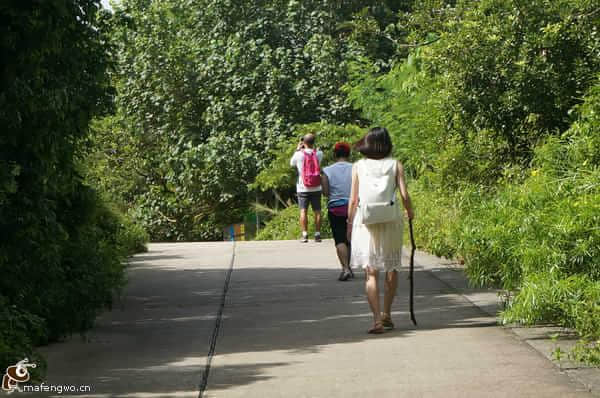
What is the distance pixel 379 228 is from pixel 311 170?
8279 millimetres

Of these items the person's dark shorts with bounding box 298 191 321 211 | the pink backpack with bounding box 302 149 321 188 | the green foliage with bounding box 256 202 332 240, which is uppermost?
the pink backpack with bounding box 302 149 321 188

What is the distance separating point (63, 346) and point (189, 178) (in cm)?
2054

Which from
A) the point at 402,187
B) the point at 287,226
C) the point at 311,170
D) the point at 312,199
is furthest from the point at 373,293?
the point at 287,226

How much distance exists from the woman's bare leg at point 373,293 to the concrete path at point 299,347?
7.6 inches

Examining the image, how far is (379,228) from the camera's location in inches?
351

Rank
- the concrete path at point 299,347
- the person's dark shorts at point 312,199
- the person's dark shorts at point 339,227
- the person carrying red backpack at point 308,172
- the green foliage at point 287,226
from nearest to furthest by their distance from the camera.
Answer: the concrete path at point 299,347, the person's dark shorts at point 339,227, the person carrying red backpack at point 308,172, the person's dark shorts at point 312,199, the green foliage at point 287,226

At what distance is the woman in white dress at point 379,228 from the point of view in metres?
8.85

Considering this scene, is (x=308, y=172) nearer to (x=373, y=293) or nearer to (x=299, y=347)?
(x=373, y=293)

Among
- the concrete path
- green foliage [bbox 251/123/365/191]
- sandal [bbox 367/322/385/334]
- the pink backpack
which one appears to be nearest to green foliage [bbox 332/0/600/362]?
the concrete path

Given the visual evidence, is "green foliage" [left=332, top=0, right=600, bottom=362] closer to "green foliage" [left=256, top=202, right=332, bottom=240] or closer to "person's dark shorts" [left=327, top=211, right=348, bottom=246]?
"person's dark shorts" [left=327, top=211, right=348, bottom=246]

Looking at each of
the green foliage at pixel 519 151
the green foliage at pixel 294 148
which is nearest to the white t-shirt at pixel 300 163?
the green foliage at pixel 519 151

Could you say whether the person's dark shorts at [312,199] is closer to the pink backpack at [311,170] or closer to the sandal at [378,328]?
the pink backpack at [311,170]

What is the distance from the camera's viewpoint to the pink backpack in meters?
17.1

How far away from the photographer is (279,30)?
28.6 meters
